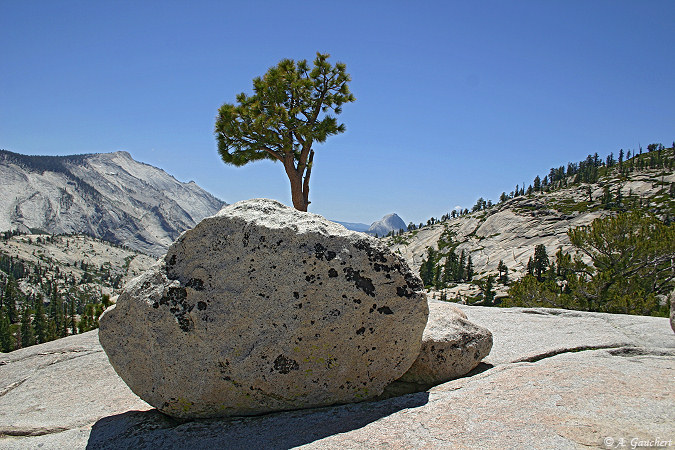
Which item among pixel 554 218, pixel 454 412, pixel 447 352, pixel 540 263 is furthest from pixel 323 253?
pixel 554 218

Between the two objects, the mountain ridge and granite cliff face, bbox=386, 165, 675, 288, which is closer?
the mountain ridge

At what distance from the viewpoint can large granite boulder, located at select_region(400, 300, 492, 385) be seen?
760cm

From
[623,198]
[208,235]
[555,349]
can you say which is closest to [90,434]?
[208,235]

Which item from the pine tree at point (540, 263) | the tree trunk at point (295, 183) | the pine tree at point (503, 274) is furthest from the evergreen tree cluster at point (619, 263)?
the pine tree at point (503, 274)

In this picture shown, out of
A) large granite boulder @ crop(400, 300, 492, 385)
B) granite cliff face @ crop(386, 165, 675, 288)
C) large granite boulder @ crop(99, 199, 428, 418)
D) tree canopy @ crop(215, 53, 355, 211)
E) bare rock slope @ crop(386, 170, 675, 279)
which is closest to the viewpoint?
large granite boulder @ crop(99, 199, 428, 418)

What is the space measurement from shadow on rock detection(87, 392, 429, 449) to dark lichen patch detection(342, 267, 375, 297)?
181 centimetres

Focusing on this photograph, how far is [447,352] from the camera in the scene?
7.70 m

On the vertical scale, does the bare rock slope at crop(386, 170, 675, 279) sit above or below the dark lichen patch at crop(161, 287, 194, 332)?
above

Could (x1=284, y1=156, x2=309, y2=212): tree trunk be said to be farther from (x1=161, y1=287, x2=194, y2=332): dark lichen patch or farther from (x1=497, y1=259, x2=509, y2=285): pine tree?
(x1=497, y1=259, x2=509, y2=285): pine tree

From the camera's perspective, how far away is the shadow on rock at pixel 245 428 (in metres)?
5.48

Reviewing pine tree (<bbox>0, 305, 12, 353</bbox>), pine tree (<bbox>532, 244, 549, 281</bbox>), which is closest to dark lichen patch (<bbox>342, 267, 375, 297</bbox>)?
pine tree (<bbox>532, 244, 549, 281</bbox>)

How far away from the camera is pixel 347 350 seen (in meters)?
6.53

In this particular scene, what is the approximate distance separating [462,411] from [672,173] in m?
232

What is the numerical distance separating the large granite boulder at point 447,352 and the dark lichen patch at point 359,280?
74.7 inches
